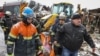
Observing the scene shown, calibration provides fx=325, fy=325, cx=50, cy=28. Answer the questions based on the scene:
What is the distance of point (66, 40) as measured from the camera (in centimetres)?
737

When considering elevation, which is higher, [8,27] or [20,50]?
[20,50]

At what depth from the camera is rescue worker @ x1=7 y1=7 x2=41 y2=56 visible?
613cm

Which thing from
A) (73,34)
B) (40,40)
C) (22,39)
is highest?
(22,39)

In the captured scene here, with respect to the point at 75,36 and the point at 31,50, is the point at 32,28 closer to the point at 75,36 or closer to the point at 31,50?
the point at 31,50

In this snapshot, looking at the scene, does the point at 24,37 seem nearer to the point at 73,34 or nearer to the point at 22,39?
the point at 22,39

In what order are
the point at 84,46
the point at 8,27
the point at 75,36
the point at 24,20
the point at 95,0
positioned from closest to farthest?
the point at 24,20 < the point at 75,36 < the point at 8,27 < the point at 84,46 < the point at 95,0

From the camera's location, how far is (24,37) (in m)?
6.23

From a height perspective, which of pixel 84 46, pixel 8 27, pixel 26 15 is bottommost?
pixel 84 46

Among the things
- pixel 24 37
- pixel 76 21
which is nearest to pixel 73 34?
pixel 76 21

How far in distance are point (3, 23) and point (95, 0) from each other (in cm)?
4280

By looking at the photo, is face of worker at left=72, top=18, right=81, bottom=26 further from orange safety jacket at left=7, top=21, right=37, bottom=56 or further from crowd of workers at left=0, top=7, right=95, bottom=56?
orange safety jacket at left=7, top=21, right=37, bottom=56

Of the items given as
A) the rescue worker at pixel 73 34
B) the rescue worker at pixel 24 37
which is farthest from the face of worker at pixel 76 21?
the rescue worker at pixel 24 37

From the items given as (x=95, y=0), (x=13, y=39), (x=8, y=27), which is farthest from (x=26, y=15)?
(x=95, y=0)

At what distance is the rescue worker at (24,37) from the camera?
613 centimetres
